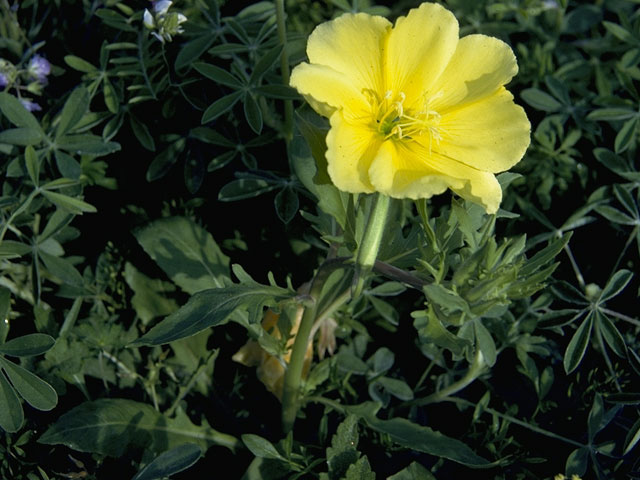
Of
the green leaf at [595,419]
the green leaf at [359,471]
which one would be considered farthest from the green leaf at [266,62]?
the green leaf at [595,419]

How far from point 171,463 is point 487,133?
118 centimetres

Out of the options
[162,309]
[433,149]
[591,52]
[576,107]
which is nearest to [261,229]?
[162,309]

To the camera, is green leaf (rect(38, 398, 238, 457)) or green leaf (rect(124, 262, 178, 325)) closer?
green leaf (rect(38, 398, 238, 457))

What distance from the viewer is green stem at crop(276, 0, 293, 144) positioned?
2338mm

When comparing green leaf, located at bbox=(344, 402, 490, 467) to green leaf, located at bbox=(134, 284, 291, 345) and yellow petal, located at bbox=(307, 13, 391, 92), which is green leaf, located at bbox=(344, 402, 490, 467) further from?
yellow petal, located at bbox=(307, 13, 391, 92)

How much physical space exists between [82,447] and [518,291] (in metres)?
1.27

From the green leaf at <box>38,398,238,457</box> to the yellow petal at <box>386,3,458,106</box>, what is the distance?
1223mm

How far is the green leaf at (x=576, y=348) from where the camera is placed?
87.7 inches

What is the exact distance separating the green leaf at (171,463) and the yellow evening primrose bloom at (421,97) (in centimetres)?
91

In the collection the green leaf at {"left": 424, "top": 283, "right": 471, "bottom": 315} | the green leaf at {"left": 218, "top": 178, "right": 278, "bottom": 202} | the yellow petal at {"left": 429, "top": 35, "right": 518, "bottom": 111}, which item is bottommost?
the green leaf at {"left": 218, "top": 178, "right": 278, "bottom": 202}

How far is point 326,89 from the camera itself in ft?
5.46

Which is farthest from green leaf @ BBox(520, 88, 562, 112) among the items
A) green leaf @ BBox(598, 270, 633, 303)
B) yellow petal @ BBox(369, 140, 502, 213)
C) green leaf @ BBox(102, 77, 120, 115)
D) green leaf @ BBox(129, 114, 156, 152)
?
green leaf @ BBox(102, 77, 120, 115)

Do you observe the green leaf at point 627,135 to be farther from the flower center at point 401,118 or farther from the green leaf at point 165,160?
the green leaf at point 165,160

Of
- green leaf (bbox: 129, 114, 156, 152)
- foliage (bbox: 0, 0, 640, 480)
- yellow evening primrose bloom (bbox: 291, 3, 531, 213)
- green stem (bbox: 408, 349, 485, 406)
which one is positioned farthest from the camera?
green leaf (bbox: 129, 114, 156, 152)
